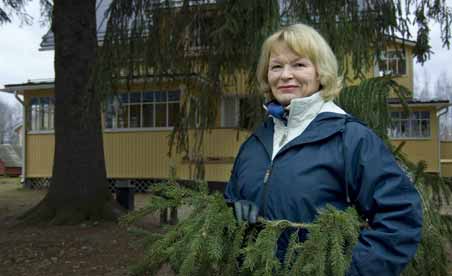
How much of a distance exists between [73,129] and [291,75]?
8.31 meters

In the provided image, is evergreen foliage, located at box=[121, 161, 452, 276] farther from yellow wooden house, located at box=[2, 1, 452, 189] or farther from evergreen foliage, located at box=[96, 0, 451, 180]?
yellow wooden house, located at box=[2, 1, 452, 189]

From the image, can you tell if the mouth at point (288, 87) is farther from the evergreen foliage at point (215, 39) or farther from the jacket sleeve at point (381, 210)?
the evergreen foliage at point (215, 39)

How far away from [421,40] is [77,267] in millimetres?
5359

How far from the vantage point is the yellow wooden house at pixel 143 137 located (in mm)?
16172

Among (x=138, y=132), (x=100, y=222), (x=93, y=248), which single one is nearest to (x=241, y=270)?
(x=93, y=248)

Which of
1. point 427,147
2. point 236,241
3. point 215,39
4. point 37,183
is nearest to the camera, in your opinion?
point 236,241

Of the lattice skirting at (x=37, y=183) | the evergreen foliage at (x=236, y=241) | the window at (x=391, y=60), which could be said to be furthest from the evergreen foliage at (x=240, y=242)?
the lattice skirting at (x=37, y=183)

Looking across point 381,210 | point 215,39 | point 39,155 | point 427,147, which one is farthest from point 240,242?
point 427,147

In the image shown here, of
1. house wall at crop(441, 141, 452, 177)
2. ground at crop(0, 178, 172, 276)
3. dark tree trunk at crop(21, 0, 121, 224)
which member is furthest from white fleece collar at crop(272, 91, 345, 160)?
house wall at crop(441, 141, 452, 177)

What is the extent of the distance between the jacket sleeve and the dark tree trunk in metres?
8.25

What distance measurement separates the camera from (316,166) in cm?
178

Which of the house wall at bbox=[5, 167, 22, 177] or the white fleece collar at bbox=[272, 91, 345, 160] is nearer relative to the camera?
the white fleece collar at bbox=[272, 91, 345, 160]

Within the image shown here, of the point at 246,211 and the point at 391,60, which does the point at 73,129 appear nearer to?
A: the point at 391,60

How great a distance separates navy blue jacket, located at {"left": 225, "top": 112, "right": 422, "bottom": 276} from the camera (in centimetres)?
165
